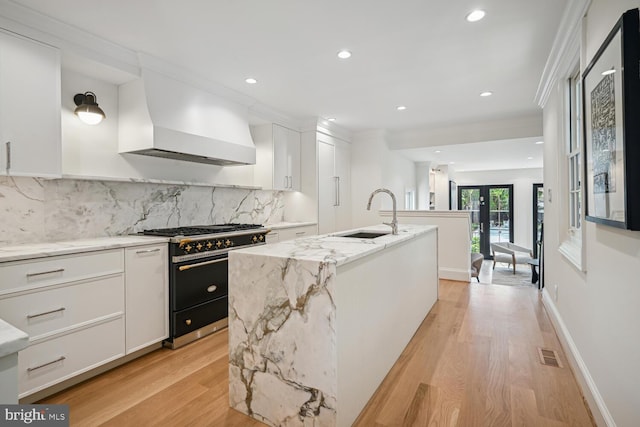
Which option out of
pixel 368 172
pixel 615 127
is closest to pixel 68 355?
pixel 615 127

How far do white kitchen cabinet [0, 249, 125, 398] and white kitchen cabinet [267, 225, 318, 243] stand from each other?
1.83 meters

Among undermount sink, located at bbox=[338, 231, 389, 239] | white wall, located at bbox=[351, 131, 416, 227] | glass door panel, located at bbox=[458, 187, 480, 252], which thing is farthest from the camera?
glass door panel, located at bbox=[458, 187, 480, 252]

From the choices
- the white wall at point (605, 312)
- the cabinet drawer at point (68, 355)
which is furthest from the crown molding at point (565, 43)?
the cabinet drawer at point (68, 355)

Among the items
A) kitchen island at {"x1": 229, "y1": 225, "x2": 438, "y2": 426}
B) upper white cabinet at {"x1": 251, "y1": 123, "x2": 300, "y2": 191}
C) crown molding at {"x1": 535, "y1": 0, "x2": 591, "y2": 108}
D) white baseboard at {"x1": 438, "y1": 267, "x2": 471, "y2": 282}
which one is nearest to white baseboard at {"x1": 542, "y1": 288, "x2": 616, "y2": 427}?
kitchen island at {"x1": 229, "y1": 225, "x2": 438, "y2": 426}

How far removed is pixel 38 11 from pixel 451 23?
282cm

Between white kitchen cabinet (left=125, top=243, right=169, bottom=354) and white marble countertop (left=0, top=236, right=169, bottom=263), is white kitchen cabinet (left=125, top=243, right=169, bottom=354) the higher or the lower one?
the lower one

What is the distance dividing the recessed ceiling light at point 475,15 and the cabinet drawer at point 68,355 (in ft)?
10.8

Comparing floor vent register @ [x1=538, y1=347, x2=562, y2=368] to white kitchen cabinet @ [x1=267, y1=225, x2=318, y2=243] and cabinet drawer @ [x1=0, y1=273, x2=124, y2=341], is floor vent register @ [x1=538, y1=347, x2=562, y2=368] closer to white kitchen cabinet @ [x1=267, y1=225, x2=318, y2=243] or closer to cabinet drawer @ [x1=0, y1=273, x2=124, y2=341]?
white kitchen cabinet @ [x1=267, y1=225, x2=318, y2=243]

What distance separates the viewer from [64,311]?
2.07 m

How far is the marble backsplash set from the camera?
7.74ft

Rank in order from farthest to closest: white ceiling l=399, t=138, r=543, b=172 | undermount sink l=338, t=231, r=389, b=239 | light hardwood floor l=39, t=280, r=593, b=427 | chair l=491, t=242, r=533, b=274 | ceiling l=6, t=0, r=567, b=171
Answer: chair l=491, t=242, r=533, b=274 → white ceiling l=399, t=138, r=543, b=172 → undermount sink l=338, t=231, r=389, b=239 → ceiling l=6, t=0, r=567, b=171 → light hardwood floor l=39, t=280, r=593, b=427

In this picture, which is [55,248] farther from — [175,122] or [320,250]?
[320,250]

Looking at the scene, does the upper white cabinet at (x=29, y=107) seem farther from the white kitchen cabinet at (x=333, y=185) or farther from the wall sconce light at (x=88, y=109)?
the white kitchen cabinet at (x=333, y=185)

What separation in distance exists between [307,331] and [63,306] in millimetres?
1629
